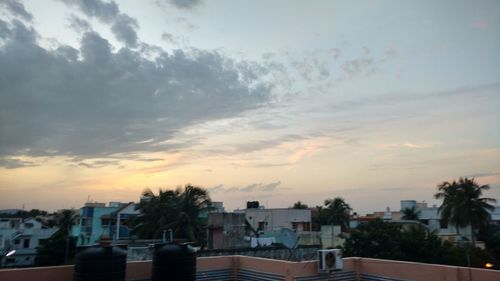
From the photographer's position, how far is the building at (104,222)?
116 ft

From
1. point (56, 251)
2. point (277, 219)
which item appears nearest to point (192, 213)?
point (277, 219)

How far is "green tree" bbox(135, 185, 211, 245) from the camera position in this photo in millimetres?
24406

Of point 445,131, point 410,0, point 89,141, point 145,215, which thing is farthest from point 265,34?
point 145,215

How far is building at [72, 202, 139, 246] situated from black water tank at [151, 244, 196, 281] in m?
29.5

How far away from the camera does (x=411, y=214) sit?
50219 millimetres

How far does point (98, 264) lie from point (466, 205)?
120ft

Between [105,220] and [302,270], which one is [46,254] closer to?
[105,220]

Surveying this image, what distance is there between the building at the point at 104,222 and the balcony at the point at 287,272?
2841 cm

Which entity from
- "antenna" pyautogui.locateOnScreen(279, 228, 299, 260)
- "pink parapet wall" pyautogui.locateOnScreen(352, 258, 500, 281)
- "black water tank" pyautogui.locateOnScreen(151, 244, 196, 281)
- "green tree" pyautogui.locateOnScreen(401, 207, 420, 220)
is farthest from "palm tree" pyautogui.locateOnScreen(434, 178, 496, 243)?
"black water tank" pyautogui.locateOnScreen(151, 244, 196, 281)

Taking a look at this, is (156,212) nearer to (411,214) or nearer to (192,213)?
(192,213)

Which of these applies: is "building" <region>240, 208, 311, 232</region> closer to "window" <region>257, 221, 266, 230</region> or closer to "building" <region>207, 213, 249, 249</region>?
"window" <region>257, 221, 266, 230</region>

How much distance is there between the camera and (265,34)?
14930 millimetres

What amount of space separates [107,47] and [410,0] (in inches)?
439

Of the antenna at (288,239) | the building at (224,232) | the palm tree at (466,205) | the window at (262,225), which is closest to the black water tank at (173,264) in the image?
the building at (224,232)
